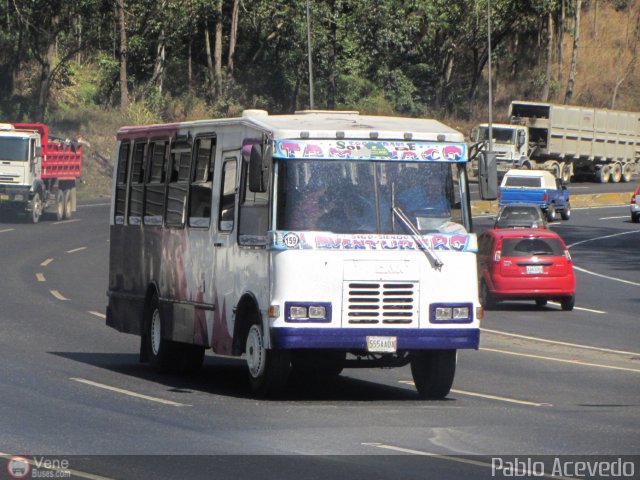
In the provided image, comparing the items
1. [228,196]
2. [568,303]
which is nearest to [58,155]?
[568,303]

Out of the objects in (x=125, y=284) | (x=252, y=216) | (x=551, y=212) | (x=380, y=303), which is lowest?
(x=125, y=284)

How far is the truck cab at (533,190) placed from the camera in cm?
5250

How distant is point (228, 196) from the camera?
48.0ft

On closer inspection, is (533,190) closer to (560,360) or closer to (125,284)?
(560,360)

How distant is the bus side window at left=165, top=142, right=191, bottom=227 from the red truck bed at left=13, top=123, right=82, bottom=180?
3117 centimetres

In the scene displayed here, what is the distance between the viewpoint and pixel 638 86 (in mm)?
96625

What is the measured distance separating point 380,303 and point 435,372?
46.5 inches

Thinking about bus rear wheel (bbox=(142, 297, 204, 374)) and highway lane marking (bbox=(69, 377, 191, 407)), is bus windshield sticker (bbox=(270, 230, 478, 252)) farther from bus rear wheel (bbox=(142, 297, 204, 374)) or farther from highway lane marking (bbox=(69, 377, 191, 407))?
bus rear wheel (bbox=(142, 297, 204, 374))

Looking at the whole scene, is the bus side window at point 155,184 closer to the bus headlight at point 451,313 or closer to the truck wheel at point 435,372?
the truck wheel at point 435,372

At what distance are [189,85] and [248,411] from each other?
211ft

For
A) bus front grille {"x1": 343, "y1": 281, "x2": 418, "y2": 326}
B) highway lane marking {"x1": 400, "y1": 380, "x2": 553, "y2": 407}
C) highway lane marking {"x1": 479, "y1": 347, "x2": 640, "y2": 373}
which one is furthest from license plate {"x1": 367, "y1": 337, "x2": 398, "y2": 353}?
highway lane marking {"x1": 479, "y1": 347, "x2": 640, "y2": 373}

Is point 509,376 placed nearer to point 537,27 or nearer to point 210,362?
point 210,362

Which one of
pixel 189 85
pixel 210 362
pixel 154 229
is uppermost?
pixel 189 85

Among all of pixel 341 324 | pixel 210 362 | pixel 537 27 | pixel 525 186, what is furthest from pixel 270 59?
pixel 341 324
